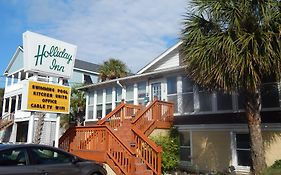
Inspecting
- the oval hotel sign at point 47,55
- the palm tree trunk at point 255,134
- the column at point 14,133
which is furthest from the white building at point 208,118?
the column at point 14,133

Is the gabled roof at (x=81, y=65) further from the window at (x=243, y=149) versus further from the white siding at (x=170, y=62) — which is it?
the window at (x=243, y=149)

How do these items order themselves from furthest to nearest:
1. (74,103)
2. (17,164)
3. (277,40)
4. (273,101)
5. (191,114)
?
(74,103), (191,114), (273,101), (277,40), (17,164)

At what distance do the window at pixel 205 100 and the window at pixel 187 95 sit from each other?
596 millimetres

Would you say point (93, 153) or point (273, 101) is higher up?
point (273, 101)

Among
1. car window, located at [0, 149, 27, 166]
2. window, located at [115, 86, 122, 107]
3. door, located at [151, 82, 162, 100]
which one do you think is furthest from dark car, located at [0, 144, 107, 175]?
window, located at [115, 86, 122, 107]

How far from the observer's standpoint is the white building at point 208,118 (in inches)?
535

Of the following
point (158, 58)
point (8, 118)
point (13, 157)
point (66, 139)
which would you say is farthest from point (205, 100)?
point (8, 118)

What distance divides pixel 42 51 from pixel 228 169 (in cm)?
950

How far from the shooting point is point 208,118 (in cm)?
1564

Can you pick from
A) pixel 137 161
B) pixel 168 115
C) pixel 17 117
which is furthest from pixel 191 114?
pixel 17 117

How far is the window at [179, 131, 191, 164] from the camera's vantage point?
52.9ft

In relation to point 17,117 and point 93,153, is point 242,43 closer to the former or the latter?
point 93,153

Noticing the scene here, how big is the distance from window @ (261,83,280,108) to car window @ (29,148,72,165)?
30.2ft

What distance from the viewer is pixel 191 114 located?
16.6 m
